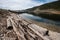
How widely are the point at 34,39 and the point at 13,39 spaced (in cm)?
170

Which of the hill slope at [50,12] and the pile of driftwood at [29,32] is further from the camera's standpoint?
the hill slope at [50,12]

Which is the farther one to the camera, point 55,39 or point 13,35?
point 13,35

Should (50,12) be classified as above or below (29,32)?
below

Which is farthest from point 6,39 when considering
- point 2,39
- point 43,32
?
point 43,32

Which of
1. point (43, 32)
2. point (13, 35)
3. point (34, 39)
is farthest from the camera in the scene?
point (13, 35)

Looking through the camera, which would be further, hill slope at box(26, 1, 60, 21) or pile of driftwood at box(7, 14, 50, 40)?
hill slope at box(26, 1, 60, 21)

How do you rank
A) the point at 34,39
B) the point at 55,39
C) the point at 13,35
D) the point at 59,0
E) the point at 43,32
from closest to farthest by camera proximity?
the point at 34,39
the point at 55,39
the point at 43,32
the point at 13,35
the point at 59,0

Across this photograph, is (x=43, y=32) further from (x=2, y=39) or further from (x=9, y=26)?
(x=9, y=26)

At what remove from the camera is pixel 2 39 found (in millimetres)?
9945

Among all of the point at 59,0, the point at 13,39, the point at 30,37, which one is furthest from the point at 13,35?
the point at 59,0

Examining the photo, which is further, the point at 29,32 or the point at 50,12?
the point at 50,12

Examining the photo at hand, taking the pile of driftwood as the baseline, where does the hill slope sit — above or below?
below

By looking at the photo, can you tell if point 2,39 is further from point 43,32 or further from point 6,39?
point 43,32

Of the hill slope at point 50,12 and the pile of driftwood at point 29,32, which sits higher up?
the pile of driftwood at point 29,32
